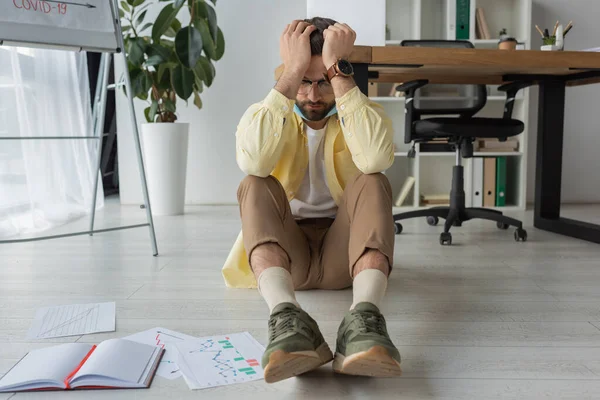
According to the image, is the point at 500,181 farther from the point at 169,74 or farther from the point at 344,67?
the point at 344,67

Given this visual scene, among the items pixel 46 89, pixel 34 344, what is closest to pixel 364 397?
pixel 34 344

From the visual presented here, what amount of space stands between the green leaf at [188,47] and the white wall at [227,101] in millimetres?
716

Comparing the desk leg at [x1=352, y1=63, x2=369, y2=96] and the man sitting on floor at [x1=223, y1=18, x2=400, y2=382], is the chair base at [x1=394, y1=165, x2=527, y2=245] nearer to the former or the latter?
the desk leg at [x1=352, y1=63, x2=369, y2=96]

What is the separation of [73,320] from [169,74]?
93.1 inches

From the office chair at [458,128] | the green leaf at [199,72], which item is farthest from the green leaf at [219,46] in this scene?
the office chair at [458,128]

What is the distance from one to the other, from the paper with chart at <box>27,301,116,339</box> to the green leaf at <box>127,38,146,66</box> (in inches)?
84.8

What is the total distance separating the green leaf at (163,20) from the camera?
3.43 m

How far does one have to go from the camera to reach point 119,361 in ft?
3.69

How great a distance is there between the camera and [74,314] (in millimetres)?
1542

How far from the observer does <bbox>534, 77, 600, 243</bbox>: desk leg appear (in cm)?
294

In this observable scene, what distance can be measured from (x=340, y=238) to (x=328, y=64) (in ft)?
1.49

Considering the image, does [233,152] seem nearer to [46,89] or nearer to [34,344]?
[46,89]

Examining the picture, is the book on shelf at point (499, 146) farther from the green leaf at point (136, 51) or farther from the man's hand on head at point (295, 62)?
the man's hand on head at point (295, 62)

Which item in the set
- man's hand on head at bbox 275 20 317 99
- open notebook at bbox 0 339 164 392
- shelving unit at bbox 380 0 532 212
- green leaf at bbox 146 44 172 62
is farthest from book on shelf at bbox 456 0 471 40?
open notebook at bbox 0 339 164 392
